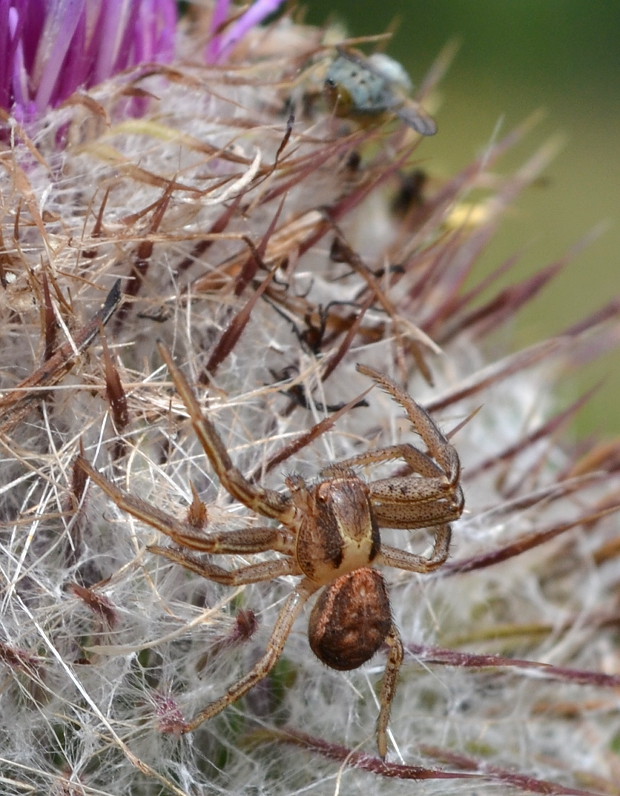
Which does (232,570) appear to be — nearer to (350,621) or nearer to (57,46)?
(350,621)

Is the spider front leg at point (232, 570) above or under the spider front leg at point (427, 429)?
under

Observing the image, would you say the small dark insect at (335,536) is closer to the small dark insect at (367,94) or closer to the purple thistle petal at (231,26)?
the small dark insect at (367,94)

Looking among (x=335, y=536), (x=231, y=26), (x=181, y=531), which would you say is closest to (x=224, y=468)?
(x=181, y=531)

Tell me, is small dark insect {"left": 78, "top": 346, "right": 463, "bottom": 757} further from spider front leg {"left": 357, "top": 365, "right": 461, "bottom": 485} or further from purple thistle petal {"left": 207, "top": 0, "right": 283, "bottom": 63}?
purple thistle petal {"left": 207, "top": 0, "right": 283, "bottom": 63}

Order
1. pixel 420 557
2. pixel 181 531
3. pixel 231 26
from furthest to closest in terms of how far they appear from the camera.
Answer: pixel 231 26 < pixel 420 557 < pixel 181 531

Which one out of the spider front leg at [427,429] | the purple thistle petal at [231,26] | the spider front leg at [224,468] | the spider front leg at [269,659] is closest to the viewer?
the spider front leg at [224,468]

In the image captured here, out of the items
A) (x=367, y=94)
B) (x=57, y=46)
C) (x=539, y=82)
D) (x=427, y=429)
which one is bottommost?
(x=539, y=82)

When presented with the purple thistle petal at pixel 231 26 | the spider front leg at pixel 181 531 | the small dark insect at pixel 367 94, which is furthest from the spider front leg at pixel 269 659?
the purple thistle petal at pixel 231 26
